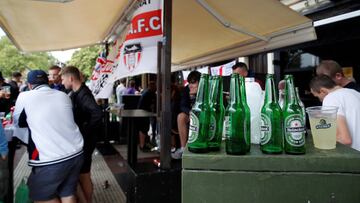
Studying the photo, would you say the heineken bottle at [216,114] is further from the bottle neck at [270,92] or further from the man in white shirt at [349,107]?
the man in white shirt at [349,107]

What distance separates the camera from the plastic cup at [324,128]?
1.32 m

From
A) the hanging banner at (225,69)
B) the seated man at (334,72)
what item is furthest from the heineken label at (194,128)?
the hanging banner at (225,69)

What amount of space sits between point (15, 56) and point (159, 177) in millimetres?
47262

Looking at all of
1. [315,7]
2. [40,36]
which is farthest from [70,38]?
[315,7]

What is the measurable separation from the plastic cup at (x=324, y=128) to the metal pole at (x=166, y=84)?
1883 mm

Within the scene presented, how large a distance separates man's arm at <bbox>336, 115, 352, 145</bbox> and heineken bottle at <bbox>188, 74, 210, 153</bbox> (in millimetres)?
1140

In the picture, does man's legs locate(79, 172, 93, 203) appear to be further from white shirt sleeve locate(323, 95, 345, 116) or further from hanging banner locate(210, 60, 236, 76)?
hanging banner locate(210, 60, 236, 76)

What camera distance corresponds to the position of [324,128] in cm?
133

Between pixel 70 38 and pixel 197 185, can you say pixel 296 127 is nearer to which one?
pixel 197 185

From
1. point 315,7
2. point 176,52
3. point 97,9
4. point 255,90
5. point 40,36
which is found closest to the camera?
point 255,90

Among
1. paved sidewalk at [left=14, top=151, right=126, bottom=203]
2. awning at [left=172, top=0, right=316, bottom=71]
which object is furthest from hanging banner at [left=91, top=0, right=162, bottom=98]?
paved sidewalk at [left=14, top=151, right=126, bottom=203]

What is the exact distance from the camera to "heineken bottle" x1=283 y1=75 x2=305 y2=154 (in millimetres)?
1229

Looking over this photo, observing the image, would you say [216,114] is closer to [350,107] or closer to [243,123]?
[243,123]

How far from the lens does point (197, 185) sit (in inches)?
47.0
